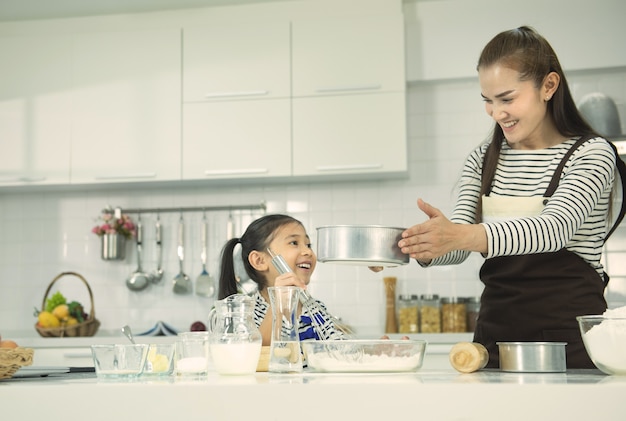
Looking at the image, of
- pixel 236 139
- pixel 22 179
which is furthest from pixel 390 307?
pixel 22 179

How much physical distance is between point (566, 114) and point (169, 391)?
1169 mm

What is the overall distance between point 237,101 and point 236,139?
178 millimetres

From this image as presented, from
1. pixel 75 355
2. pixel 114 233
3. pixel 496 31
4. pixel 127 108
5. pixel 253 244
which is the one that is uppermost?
pixel 496 31

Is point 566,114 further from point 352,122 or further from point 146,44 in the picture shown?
point 146,44

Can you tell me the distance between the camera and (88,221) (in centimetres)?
421

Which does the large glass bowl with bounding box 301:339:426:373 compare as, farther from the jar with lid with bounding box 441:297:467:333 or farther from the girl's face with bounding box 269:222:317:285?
the jar with lid with bounding box 441:297:467:333

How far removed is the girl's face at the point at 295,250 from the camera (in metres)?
2.53

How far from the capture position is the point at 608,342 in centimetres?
123

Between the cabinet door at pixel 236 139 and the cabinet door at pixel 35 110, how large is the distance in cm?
61

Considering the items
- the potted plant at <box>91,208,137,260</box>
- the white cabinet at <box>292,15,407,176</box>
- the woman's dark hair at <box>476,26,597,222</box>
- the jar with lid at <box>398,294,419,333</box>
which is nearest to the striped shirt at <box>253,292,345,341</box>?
the woman's dark hair at <box>476,26,597,222</box>

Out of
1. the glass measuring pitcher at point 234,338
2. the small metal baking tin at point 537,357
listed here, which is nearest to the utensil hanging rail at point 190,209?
the glass measuring pitcher at point 234,338

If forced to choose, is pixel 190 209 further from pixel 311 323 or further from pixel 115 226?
pixel 311 323

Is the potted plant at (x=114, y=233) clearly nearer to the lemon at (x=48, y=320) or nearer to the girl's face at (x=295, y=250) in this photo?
the lemon at (x=48, y=320)

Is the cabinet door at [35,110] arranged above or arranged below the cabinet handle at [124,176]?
above
